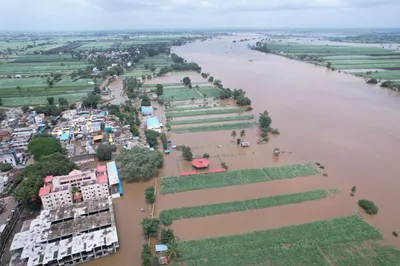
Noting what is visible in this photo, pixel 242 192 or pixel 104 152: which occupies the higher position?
pixel 104 152

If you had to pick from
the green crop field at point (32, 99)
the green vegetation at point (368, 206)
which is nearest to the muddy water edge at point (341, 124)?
the green vegetation at point (368, 206)

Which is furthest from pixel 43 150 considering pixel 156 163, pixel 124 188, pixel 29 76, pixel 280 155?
pixel 29 76

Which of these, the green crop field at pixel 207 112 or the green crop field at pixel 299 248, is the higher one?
the green crop field at pixel 207 112

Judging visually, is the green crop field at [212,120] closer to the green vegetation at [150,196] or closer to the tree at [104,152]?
the tree at [104,152]

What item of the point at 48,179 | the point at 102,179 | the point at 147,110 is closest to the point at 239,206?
the point at 102,179

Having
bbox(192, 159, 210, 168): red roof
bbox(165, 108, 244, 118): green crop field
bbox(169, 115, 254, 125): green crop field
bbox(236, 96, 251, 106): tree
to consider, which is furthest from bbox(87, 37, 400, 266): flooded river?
bbox(169, 115, 254, 125): green crop field

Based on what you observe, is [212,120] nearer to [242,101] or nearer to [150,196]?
[242,101]

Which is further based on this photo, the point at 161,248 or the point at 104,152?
the point at 104,152
